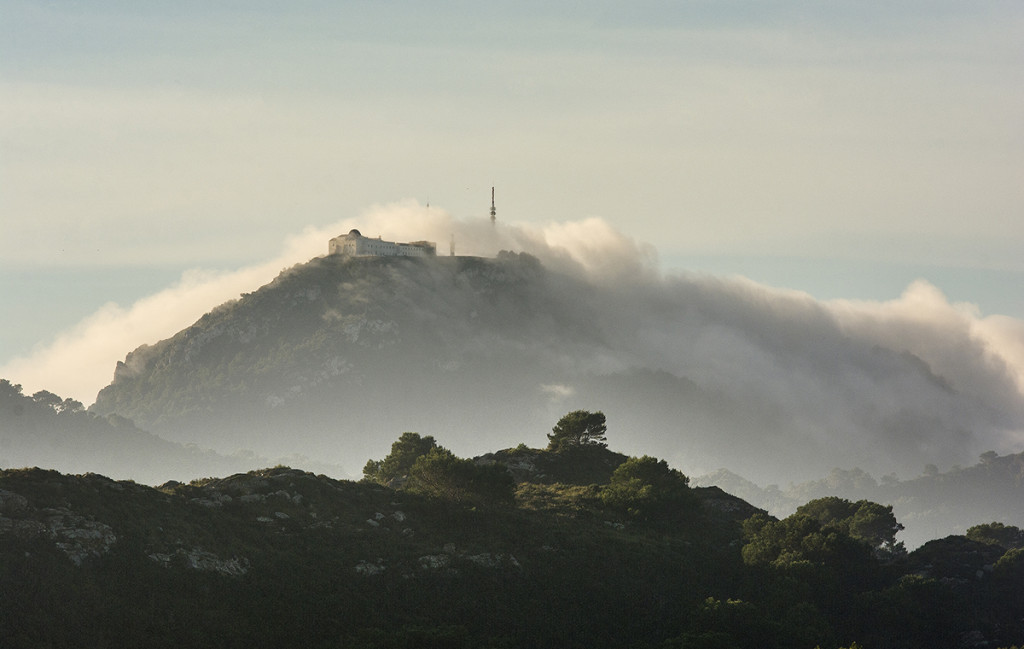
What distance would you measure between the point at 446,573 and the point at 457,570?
1.73 meters

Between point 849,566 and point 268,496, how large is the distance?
3101 inches

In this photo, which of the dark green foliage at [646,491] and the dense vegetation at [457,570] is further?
the dark green foliage at [646,491]

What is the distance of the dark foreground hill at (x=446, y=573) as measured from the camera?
3986 inches

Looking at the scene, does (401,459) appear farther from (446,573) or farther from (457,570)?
(446,573)

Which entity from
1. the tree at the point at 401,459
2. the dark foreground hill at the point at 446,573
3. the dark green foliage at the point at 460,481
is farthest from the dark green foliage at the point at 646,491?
the tree at the point at 401,459

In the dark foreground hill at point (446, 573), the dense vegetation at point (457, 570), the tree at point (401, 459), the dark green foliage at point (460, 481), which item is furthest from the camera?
the tree at point (401, 459)

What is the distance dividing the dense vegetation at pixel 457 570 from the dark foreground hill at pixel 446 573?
267 mm

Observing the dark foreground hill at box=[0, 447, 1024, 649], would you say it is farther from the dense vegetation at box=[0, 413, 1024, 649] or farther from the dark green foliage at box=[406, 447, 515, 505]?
the dark green foliage at box=[406, 447, 515, 505]

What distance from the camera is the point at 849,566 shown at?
149m

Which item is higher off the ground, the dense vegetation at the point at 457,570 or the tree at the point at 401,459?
the tree at the point at 401,459

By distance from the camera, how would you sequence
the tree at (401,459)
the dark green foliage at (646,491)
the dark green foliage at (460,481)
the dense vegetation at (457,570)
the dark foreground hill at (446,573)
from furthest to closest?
the tree at (401,459)
the dark green foliage at (646,491)
the dark green foliage at (460,481)
the dense vegetation at (457,570)
the dark foreground hill at (446,573)

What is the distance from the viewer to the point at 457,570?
409ft

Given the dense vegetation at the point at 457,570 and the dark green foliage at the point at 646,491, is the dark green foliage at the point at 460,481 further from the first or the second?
the dark green foliage at the point at 646,491

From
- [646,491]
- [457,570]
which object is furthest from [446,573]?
[646,491]
